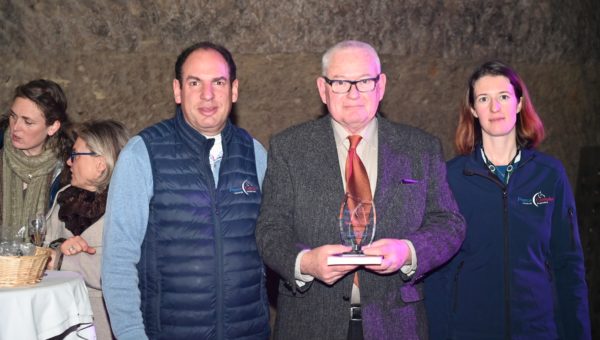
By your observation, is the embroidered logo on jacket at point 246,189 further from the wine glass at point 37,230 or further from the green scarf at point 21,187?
the green scarf at point 21,187

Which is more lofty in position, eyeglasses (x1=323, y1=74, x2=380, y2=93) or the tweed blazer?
eyeglasses (x1=323, y1=74, x2=380, y2=93)

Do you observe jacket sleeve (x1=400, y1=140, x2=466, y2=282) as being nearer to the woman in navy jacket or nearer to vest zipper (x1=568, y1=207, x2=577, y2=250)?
the woman in navy jacket

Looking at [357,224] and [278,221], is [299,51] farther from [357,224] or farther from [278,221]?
[357,224]

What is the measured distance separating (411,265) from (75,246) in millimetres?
1803

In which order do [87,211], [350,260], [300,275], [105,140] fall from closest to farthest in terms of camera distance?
[350,260] < [300,275] < [87,211] < [105,140]

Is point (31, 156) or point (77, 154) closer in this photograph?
point (77, 154)

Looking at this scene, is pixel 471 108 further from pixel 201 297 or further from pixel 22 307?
pixel 22 307

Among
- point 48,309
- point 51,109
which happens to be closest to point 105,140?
point 51,109

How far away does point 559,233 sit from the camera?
3.19 metres

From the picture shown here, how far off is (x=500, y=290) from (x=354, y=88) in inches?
41.2

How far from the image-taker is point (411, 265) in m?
2.68

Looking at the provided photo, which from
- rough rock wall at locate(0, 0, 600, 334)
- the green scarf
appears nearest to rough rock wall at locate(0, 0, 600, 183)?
rough rock wall at locate(0, 0, 600, 334)

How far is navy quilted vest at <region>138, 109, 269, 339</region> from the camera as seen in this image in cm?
282

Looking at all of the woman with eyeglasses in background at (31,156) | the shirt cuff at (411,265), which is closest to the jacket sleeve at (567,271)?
the shirt cuff at (411,265)
